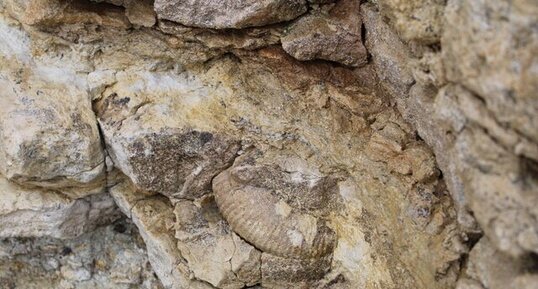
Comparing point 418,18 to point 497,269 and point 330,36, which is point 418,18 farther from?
point 497,269

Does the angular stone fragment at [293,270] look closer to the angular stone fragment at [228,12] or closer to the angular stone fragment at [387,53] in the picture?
the angular stone fragment at [387,53]

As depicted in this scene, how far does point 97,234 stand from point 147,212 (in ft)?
1.56

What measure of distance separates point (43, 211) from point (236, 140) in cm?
101

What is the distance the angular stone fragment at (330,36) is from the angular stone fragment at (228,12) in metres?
0.07

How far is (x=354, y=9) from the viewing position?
2654 millimetres

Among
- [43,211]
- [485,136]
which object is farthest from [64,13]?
[485,136]

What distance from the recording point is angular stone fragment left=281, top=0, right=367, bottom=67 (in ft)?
8.65

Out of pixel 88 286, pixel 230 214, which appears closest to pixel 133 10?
pixel 230 214

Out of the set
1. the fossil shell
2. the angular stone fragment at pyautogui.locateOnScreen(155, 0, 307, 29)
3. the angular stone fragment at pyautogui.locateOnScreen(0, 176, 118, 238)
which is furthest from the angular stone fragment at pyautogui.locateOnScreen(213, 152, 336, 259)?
the angular stone fragment at pyautogui.locateOnScreen(0, 176, 118, 238)

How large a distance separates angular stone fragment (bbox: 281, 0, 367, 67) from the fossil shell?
633 millimetres

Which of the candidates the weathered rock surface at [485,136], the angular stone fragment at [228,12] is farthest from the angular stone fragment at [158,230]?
the weathered rock surface at [485,136]

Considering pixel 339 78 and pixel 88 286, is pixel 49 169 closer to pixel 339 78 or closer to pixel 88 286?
pixel 88 286

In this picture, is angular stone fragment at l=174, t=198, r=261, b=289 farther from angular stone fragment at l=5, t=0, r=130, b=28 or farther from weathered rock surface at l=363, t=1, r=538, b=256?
weathered rock surface at l=363, t=1, r=538, b=256

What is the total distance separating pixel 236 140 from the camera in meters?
2.83
